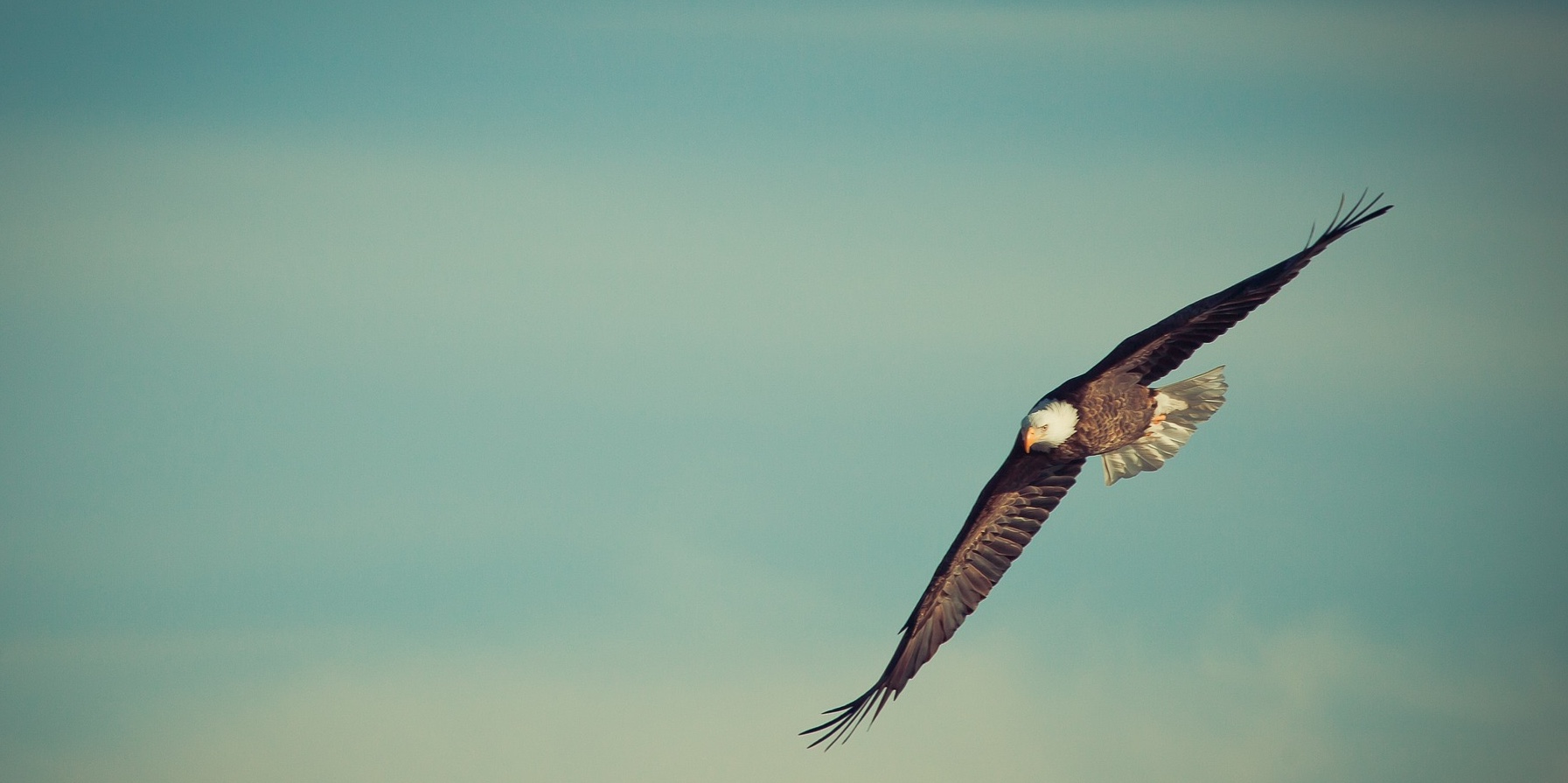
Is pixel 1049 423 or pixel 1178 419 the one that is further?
pixel 1178 419

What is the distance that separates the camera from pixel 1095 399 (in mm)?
11359

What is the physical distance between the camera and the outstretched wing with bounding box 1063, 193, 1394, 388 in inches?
413

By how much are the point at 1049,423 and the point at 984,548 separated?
1.63 metres

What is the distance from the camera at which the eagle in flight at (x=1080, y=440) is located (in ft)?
35.8

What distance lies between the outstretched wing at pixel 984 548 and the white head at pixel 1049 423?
634 mm

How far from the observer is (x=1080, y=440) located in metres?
11.5

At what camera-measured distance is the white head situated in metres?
11.2

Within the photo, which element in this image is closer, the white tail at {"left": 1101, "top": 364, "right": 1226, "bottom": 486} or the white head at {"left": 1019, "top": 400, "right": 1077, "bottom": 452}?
the white head at {"left": 1019, "top": 400, "right": 1077, "bottom": 452}

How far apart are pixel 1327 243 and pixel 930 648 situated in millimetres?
4230

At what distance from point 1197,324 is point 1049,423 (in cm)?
124

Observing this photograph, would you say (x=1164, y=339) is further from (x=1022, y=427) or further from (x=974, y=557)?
(x=974, y=557)

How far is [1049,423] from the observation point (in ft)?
36.8

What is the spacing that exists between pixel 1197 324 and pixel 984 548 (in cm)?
258

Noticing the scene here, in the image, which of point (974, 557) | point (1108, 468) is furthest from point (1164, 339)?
point (974, 557)
